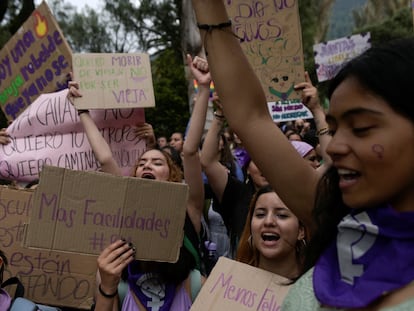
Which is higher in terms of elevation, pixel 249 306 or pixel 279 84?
pixel 279 84

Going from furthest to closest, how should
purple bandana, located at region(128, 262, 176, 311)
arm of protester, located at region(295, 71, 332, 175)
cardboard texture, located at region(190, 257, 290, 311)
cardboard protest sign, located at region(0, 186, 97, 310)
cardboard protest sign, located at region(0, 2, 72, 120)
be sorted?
1. cardboard protest sign, located at region(0, 2, 72, 120)
2. cardboard protest sign, located at region(0, 186, 97, 310)
3. arm of protester, located at region(295, 71, 332, 175)
4. purple bandana, located at region(128, 262, 176, 311)
5. cardboard texture, located at region(190, 257, 290, 311)

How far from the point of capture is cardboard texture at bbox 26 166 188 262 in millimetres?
2422

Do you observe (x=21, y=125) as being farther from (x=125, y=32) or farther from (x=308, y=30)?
(x=125, y=32)

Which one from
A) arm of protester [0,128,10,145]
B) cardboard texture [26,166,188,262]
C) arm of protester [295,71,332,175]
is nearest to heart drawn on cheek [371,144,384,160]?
cardboard texture [26,166,188,262]

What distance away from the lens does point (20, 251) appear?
317 cm

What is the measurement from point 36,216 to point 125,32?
1330 inches

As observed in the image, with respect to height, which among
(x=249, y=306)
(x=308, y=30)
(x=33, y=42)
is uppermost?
(x=308, y=30)

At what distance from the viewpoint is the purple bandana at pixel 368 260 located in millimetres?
1055

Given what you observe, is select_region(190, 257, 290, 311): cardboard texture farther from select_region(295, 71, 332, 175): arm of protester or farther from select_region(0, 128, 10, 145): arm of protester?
select_region(0, 128, 10, 145): arm of protester

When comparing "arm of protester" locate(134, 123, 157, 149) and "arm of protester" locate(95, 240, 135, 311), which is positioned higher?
"arm of protester" locate(134, 123, 157, 149)

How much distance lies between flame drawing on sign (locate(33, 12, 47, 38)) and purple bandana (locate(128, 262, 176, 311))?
283 cm

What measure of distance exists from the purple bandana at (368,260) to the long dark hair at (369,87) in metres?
0.13

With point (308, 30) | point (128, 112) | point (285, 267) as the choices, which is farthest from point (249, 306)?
point (308, 30)

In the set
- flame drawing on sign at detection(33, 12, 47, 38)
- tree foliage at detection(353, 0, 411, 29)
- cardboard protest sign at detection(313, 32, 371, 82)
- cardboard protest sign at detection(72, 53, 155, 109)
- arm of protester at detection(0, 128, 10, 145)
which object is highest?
tree foliage at detection(353, 0, 411, 29)
